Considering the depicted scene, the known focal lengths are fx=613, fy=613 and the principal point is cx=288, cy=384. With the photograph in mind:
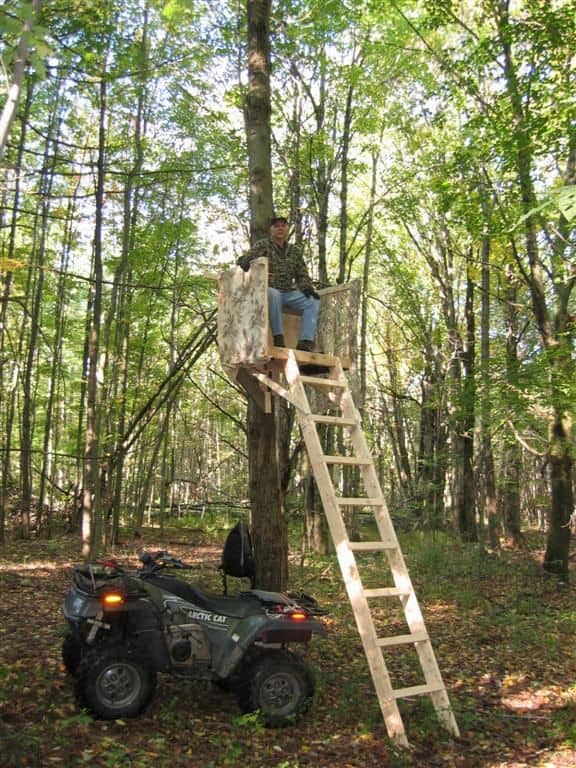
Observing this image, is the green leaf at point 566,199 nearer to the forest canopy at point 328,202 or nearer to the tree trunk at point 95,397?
the forest canopy at point 328,202

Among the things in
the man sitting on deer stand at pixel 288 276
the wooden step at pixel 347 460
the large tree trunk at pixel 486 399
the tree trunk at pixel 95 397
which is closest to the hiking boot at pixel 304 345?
the man sitting on deer stand at pixel 288 276

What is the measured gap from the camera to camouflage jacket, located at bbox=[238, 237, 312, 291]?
5543mm

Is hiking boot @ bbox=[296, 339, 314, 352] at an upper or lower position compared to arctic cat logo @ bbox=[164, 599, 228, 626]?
upper

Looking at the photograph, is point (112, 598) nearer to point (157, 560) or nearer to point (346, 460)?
point (157, 560)

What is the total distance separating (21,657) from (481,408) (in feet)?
25.7

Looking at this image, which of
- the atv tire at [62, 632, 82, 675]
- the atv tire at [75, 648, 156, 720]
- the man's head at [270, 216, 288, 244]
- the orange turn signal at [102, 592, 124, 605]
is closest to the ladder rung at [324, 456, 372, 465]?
the orange turn signal at [102, 592, 124, 605]

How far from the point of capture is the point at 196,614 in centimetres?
444

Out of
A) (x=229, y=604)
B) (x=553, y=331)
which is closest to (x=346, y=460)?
(x=229, y=604)

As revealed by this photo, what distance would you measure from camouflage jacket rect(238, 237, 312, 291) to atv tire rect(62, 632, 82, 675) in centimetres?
332

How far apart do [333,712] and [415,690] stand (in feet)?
2.55

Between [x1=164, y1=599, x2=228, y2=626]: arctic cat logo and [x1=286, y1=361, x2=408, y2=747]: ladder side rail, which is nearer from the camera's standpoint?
[x1=286, y1=361, x2=408, y2=747]: ladder side rail

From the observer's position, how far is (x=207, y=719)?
4.32 meters

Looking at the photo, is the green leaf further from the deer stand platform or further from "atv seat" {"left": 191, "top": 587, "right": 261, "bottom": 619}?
"atv seat" {"left": 191, "top": 587, "right": 261, "bottom": 619}

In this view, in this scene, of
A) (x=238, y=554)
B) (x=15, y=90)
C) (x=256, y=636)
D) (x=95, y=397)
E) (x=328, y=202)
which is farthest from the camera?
(x=328, y=202)
